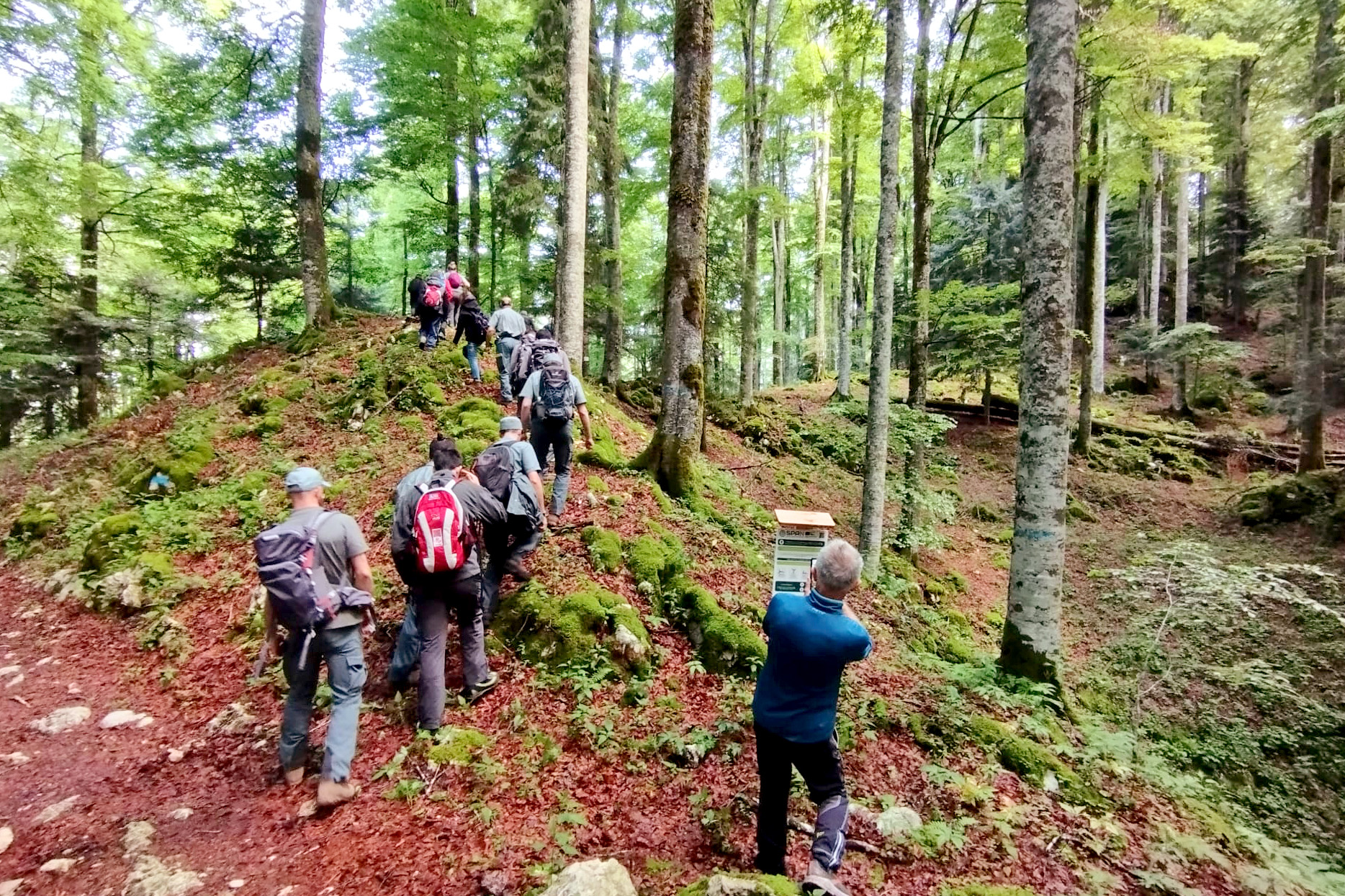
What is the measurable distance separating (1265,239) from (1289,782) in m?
21.9

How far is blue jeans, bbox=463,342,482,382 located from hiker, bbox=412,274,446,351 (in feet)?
2.78

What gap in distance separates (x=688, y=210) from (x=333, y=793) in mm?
6680

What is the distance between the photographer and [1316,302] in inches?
500

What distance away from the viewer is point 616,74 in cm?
1476

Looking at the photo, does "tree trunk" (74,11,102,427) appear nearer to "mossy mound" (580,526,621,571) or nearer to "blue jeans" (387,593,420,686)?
"mossy mound" (580,526,621,571)

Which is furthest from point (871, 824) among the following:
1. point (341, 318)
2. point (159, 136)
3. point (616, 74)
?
point (159, 136)

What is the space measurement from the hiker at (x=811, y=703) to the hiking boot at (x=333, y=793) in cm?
257

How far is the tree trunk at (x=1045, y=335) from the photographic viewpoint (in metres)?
5.05

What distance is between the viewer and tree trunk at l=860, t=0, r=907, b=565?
26.8 ft

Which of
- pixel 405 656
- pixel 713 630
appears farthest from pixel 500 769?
pixel 713 630

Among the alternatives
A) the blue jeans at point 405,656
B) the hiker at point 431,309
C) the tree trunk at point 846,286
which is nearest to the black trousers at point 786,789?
the blue jeans at point 405,656

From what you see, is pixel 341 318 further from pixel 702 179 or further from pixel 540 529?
pixel 540 529

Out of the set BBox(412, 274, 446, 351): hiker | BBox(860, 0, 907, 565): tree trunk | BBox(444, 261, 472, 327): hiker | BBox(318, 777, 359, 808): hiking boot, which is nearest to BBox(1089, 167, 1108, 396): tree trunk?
BBox(860, 0, 907, 565): tree trunk

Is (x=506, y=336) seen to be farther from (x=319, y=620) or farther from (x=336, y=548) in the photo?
(x=319, y=620)
